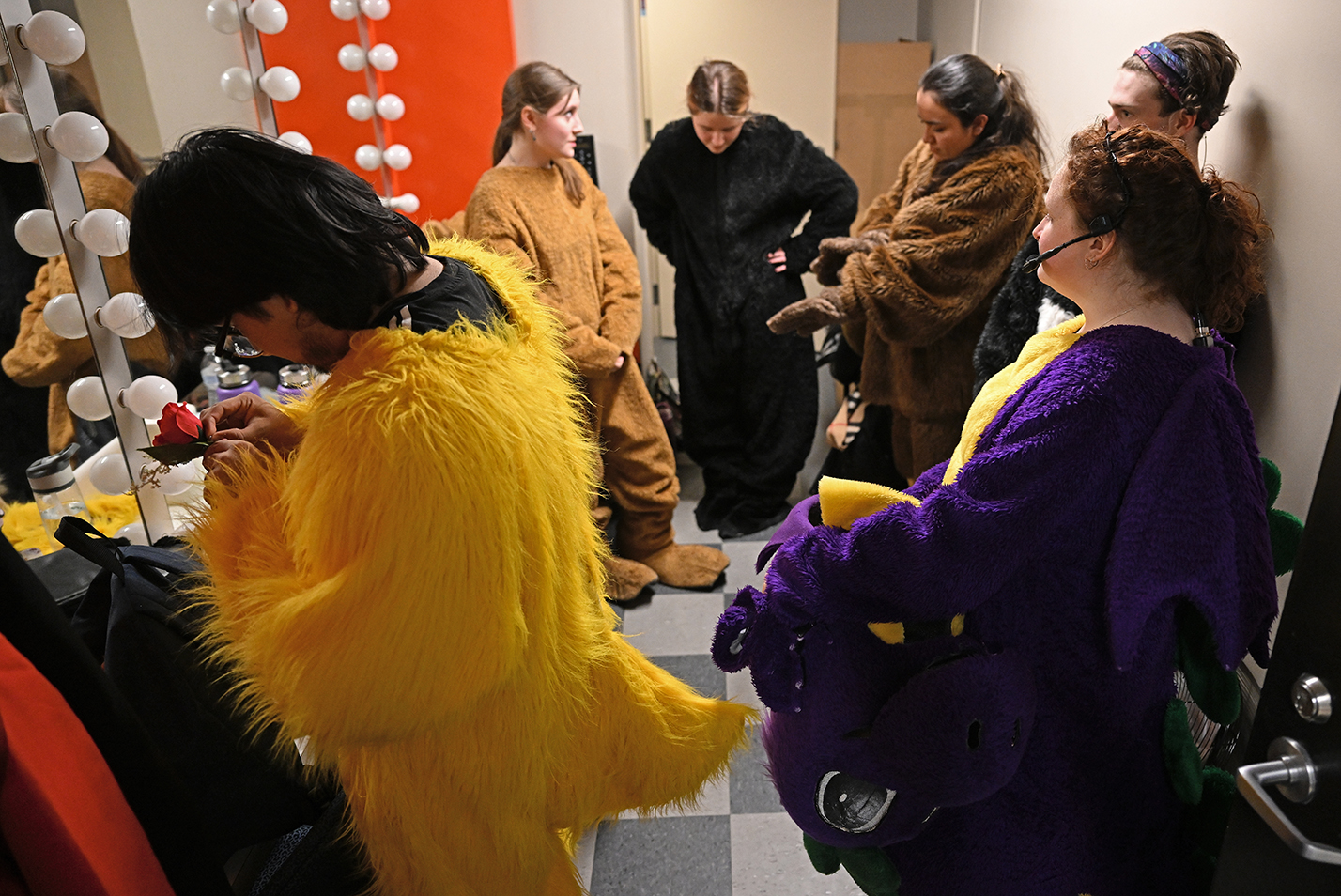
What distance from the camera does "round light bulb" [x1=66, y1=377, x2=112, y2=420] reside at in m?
1.59

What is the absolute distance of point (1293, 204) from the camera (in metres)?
1.47

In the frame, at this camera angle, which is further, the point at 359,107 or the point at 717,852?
the point at 359,107

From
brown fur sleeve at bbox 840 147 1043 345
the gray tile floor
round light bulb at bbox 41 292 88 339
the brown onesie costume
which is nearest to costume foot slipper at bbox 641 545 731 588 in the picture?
→ the brown onesie costume

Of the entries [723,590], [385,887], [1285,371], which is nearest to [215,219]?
[385,887]

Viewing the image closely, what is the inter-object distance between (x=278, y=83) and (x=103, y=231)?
0.76 metres

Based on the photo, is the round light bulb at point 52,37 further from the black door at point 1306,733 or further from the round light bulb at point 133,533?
the black door at point 1306,733

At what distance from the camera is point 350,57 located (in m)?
2.62

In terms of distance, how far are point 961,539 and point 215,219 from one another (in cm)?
91

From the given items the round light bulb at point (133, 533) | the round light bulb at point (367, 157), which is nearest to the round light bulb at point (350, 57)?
the round light bulb at point (367, 157)

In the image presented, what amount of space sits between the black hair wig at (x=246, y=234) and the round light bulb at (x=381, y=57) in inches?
73.8

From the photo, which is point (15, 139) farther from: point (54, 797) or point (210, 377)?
point (54, 797)

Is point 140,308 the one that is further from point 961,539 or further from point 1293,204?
point 1293,204

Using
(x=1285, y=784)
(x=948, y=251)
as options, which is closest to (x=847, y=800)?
(x=1285, y=784)

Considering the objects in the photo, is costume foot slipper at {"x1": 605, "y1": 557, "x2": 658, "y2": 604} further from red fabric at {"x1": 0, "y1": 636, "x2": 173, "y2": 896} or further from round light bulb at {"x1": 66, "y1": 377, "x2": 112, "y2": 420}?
red fabric at {"x1": 0, "y1": 636, "x2": 173, "y2": 896}
